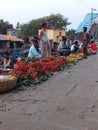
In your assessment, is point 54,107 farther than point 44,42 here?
No

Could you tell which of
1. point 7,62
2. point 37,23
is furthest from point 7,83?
point 37,23

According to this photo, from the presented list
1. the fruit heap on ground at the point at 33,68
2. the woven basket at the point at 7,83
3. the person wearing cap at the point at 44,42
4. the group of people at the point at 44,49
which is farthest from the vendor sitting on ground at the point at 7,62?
the person wearing cap at the point at 44,42

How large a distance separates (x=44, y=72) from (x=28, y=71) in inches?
34.0

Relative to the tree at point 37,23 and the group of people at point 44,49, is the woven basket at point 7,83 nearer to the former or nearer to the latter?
the group of people at point 44,49

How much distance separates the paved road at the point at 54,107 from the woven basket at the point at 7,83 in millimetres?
203

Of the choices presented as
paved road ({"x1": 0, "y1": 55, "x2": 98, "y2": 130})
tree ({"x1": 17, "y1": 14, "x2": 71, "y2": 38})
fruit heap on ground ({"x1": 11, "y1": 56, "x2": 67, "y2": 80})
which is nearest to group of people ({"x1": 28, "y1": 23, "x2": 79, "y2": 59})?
fruit heap on ground ({"x1": 11, "y1": 56, "x2": 67, "y2": 80})

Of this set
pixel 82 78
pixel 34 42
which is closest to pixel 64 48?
pixel 34 42

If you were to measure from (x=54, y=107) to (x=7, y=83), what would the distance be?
6.17 feet

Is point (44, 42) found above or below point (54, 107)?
above

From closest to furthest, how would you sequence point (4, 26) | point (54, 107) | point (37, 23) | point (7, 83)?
point (54, 107) < point (7, 83) < point (4, 26) < point (37, 23)

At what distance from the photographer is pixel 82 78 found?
11.1 metres

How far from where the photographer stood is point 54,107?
7746 millimetres

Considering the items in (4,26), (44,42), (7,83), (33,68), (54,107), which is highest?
(4,26)

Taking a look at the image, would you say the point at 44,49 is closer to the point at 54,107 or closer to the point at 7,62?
the point at 7,62
